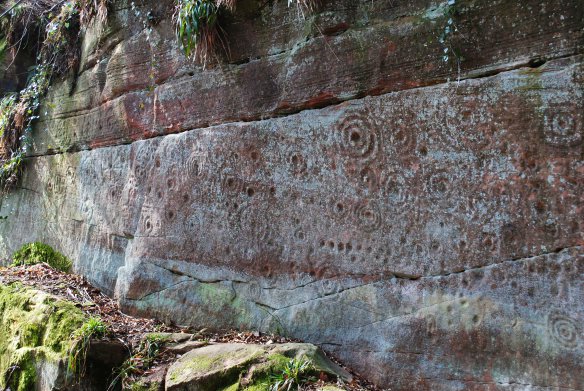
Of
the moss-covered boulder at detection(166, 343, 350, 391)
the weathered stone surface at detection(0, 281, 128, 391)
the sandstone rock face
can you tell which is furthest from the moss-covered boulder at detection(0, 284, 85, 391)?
the moss-covered boulder at detection(166, 343, 350, 391)

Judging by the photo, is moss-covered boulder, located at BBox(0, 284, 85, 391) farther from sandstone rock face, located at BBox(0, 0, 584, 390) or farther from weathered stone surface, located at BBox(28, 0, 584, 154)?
weathered stone surface, located at BBox(28, 0, 584, 154)

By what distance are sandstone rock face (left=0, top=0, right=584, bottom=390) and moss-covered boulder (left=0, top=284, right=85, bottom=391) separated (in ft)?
2.46

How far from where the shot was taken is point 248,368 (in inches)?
132

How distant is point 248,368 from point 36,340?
1917 mm

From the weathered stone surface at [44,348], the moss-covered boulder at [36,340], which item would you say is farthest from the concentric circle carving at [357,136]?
the moss-covered boulder at [36,340]

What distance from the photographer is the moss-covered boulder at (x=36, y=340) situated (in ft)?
12.9

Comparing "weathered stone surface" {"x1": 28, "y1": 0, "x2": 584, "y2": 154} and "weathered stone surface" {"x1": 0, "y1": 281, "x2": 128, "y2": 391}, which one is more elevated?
"weathered stone surface" {"x1": 28, "y1": 0, "x2": 584, "y2": 154}

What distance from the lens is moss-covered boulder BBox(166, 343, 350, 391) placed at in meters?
3.28

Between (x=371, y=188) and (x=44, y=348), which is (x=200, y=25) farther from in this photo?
(x=44, y=348)

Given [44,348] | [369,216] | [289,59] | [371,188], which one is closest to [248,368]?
[369,216]

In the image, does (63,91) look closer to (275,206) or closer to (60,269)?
(60,269)

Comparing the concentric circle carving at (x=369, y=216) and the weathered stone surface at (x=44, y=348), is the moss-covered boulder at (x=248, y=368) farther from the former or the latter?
the concentric circle carving at (x=369, y=216)

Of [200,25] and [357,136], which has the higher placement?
[200,25]

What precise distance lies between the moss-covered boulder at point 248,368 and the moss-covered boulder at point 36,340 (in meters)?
0.92
